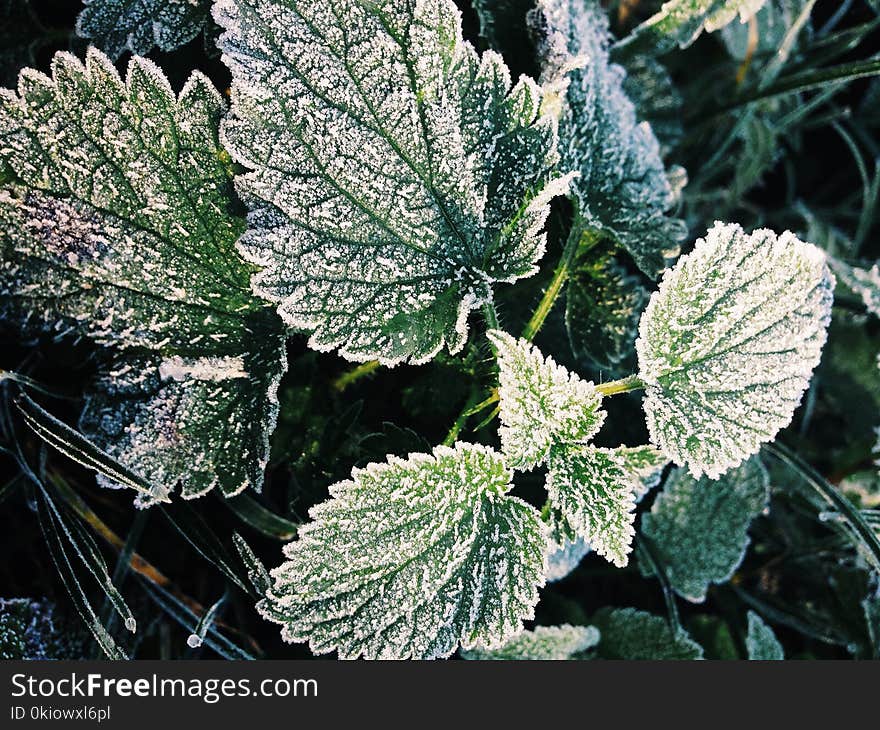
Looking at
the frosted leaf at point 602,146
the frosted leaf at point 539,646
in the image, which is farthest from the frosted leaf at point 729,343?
the frosted leaf at point 539,646

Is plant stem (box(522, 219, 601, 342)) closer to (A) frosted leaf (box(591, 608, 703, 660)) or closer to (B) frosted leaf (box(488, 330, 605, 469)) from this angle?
(B) frosted leaf (box(488, 330, 605, 469))

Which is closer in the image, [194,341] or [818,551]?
[194,341]

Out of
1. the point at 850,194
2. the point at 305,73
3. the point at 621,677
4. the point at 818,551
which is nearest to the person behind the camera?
the point at 305,73

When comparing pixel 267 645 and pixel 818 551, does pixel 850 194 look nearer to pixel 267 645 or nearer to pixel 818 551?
pixel 818 551

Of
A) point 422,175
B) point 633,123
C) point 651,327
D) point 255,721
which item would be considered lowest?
point 255,721

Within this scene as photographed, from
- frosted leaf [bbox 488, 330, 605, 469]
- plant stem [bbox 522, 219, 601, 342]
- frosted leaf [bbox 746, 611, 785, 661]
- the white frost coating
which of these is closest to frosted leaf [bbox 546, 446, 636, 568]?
frosted leaf [bbox 488, 330, 605, 469]

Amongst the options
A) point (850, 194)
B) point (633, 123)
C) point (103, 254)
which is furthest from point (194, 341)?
point (850, 194)
